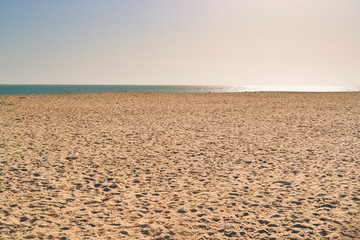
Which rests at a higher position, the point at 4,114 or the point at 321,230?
the point at 4,114

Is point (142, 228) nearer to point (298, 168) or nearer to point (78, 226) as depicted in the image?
point (78, 226)

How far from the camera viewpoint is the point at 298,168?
8.95m

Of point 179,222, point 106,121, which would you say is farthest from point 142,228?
point 106,121

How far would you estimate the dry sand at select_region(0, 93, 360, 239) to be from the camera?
5340 mm

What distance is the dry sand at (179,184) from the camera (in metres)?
5.34

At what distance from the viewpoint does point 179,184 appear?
7.71m

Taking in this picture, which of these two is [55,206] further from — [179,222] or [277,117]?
[277,117]

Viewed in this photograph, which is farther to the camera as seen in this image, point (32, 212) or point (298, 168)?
point (298, 168)

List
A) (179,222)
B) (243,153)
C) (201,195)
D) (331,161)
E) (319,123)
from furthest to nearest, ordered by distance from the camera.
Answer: (319,123)
(243,153)
(331,161)
(201,195)
(179,222)

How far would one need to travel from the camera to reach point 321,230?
17.1 feet

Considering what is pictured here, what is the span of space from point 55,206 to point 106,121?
12796 millimetres

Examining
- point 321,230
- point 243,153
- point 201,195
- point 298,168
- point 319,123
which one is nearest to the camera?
point 321,230

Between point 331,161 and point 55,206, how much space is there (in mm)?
9205

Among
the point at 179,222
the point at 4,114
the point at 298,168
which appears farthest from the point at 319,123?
the point at 4,114
